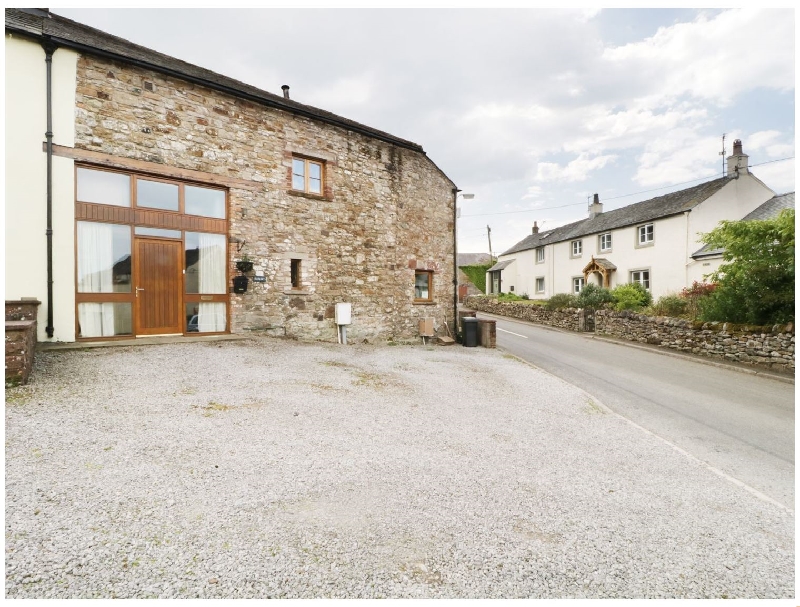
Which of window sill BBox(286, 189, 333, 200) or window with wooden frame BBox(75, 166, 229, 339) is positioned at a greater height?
window sill BBox(286, 189, 333, 200)

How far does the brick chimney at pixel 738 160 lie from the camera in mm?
19734

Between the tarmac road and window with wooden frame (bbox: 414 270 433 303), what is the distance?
3564 mm

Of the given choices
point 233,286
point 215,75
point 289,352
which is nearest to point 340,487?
point 289,352

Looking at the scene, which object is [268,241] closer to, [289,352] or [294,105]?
[289,352]

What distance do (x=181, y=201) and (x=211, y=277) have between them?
183 cm

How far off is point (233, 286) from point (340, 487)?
7198 millimetres

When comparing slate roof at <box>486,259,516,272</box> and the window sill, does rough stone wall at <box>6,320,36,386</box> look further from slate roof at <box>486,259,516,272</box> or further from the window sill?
slate roof at <box>486,259,516,272</box>

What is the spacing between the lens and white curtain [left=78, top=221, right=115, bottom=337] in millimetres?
7512

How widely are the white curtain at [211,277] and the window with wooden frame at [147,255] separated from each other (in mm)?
21

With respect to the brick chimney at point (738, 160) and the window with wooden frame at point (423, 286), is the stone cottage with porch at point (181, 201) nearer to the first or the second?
the window with wooden frame at point (423, 286)

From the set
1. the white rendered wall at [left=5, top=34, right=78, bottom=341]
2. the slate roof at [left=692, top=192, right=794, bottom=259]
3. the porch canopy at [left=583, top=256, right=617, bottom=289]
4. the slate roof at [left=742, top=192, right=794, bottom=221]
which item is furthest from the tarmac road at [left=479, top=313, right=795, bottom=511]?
the slate roof at [left=742, top=192, right=794, bottom=221]

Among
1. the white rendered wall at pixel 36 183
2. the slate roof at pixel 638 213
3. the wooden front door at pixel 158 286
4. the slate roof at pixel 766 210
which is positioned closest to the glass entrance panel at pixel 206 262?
the wooden front door at pixel 158 286

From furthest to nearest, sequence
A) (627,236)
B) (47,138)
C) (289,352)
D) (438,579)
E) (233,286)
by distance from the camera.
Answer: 1. (627,236)
2. (233,286)
3. (289,352)
4. (47,138)
5. (438,579)

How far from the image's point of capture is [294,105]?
1019 centimetres
